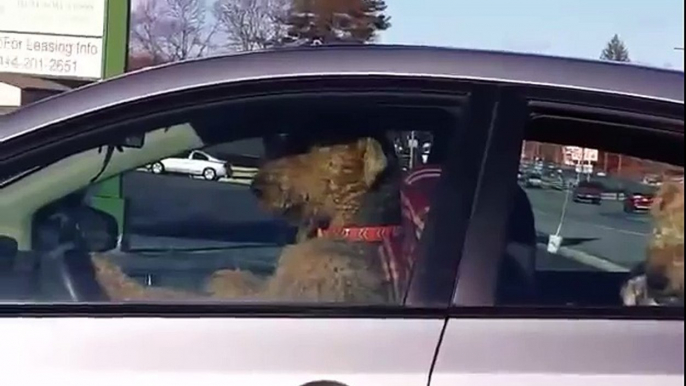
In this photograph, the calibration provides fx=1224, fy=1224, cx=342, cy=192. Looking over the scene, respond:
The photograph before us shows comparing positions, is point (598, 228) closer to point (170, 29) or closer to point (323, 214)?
point (323, 214)

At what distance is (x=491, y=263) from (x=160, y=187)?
750 millimetres

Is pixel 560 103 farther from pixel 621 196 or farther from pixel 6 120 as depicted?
pixel 6 120

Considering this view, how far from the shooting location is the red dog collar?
259cm

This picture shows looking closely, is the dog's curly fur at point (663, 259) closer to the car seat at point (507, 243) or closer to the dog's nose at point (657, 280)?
the dog's nose at point (657, 280)

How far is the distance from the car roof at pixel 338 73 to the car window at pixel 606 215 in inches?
5.8

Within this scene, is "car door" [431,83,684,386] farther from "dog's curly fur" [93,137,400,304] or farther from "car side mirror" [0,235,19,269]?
"car side mirror" [0,235,19,269]

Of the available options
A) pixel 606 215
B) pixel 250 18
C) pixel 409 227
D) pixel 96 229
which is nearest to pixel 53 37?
pixel 250 18

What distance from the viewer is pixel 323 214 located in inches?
103

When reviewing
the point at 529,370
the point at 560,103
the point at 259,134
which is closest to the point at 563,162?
the point at 560,103

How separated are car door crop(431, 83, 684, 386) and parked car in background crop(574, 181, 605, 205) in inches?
0.5

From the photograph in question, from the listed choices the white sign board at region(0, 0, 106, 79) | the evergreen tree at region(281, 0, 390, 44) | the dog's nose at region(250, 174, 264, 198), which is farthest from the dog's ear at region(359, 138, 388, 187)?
the evergreen tree at region(281, 0, 390, 44)

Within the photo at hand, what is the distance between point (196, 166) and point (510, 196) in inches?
26.6

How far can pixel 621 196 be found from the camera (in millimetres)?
2609

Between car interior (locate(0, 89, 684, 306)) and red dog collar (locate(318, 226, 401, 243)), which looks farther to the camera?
red dog collar (locate(318, 226, 401, 243))
